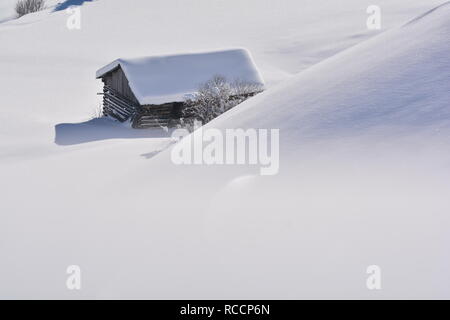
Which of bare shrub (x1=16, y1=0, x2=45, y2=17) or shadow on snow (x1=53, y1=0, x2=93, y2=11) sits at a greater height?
bare shrub (x1=16, y1=0, x2=45, y2=17)

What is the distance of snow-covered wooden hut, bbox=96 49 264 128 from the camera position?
24734 mm

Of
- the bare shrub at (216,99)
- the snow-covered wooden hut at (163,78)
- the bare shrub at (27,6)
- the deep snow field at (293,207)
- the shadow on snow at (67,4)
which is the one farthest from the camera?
the bare shrub at (27,6)

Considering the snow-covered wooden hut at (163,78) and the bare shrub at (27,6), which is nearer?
the snow-covered wooden hut at (163,78)

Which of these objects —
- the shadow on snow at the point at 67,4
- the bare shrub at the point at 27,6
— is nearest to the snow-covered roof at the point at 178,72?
the shadow on snow at the point at 67,4

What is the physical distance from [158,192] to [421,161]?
267 centimetres

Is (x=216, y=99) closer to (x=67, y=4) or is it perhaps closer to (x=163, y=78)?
(x=163, y=78)

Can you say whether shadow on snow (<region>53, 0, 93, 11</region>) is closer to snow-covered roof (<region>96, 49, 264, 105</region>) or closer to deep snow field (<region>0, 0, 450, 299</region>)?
snow-covered roof (<region>96, 49, 264, 105</region>)

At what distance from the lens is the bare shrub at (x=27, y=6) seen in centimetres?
8375

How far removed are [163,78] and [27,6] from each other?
66932 mm

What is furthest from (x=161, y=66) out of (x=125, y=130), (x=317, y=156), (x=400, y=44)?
(x=317, y=156)

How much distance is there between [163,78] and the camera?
25422 mm

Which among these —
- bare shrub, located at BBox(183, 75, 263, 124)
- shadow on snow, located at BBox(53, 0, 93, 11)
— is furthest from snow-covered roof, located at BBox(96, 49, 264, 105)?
shadow on snow, located at BBox(53, 0, 93, 11)

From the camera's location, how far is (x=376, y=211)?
15.2 ft

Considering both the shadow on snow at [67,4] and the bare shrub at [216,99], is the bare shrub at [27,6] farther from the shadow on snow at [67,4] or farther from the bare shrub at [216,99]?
the bare shrub at [216,99]
